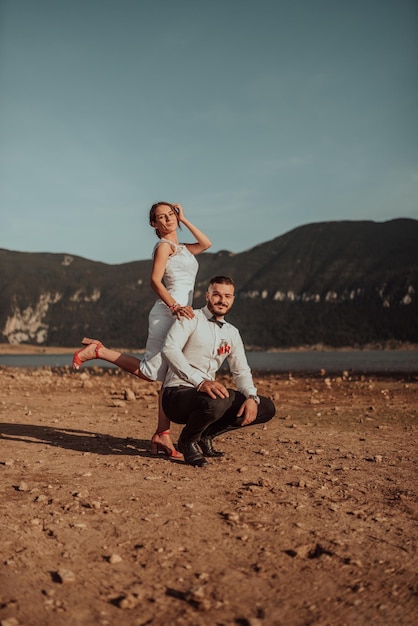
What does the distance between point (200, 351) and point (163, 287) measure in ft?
2.73

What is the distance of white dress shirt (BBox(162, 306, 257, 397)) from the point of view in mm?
5426

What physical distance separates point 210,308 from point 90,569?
309cm

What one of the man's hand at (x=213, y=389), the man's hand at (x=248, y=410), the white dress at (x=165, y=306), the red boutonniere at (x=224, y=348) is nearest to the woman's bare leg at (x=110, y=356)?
the white dress at (x=165, y=306)

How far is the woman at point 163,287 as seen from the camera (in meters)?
6.02

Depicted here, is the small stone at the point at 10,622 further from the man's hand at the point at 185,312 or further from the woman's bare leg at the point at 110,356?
the woman's bare leg at the point at 110,356

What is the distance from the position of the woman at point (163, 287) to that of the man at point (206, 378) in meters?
0.34

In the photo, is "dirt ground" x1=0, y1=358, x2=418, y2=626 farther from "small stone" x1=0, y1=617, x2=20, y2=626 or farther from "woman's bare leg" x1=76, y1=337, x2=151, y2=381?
"woman's bare leg" x1=76, y1=337, x2=151, y2=381

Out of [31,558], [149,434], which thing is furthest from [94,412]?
[31,558]

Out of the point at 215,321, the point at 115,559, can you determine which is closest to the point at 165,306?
the point at 215,321

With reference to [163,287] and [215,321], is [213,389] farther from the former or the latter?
[163,287]

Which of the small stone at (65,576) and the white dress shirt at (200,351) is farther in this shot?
the white dress shirt at (200,351)

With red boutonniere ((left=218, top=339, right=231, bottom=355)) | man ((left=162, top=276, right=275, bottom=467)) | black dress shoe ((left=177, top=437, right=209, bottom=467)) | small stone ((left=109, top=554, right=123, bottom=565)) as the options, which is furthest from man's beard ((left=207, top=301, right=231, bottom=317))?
small stone ((left=109, top=554, right=123, bottom=565))

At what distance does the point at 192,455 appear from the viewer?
5.60 meters

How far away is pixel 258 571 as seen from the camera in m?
2.96
